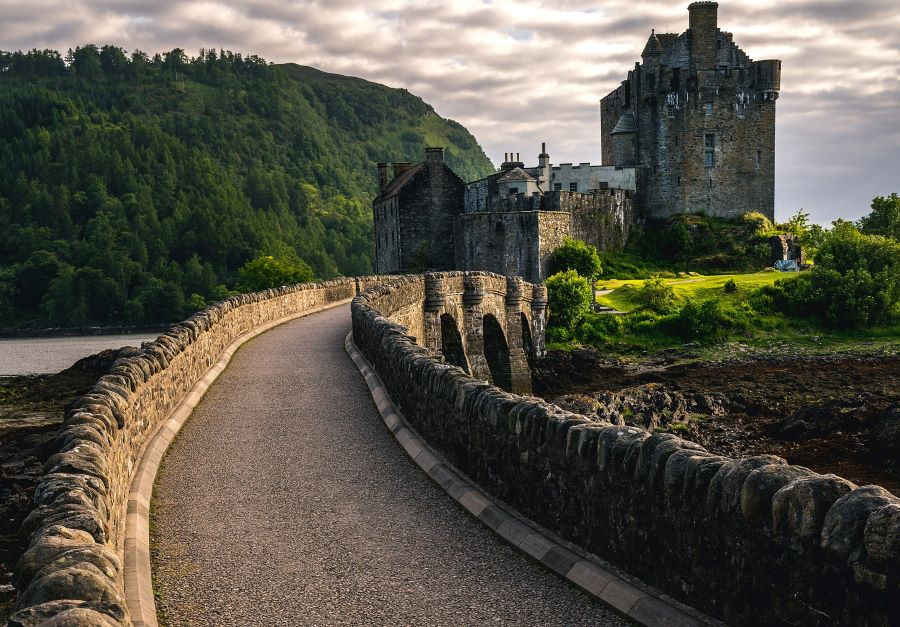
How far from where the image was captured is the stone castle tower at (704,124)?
207 ft

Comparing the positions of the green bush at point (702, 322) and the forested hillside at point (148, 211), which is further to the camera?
the forested hillside at point (148, 211)

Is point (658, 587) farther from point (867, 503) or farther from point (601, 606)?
point (867, 503)

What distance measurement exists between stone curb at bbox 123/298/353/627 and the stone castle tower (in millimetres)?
52745

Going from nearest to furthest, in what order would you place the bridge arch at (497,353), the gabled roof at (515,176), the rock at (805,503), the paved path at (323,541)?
the rock at (805,503), the paved path at (323,541), the bridge arch at (497,353), the gabled roof at (515,176)

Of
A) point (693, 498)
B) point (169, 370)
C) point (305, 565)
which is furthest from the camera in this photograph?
point (169, 370)

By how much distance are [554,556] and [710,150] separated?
61.2 metres

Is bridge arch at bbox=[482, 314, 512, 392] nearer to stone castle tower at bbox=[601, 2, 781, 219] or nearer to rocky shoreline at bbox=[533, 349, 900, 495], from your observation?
rocky shoreline at bbox=[533, 349, 900, 495]

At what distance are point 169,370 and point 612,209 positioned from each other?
4785 centimetres

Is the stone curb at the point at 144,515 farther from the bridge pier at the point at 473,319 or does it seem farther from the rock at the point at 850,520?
the bridge pier at the point at 473,319

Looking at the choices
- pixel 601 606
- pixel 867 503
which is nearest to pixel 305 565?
pixel 601 606

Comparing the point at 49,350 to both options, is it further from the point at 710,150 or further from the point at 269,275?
the point at 710,150

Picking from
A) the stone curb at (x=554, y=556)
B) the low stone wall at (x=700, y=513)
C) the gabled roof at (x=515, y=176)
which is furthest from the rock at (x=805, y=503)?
the gabled roof at (x=515, y=176)

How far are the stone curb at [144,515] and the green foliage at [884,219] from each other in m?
66.2

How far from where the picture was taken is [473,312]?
106ft
